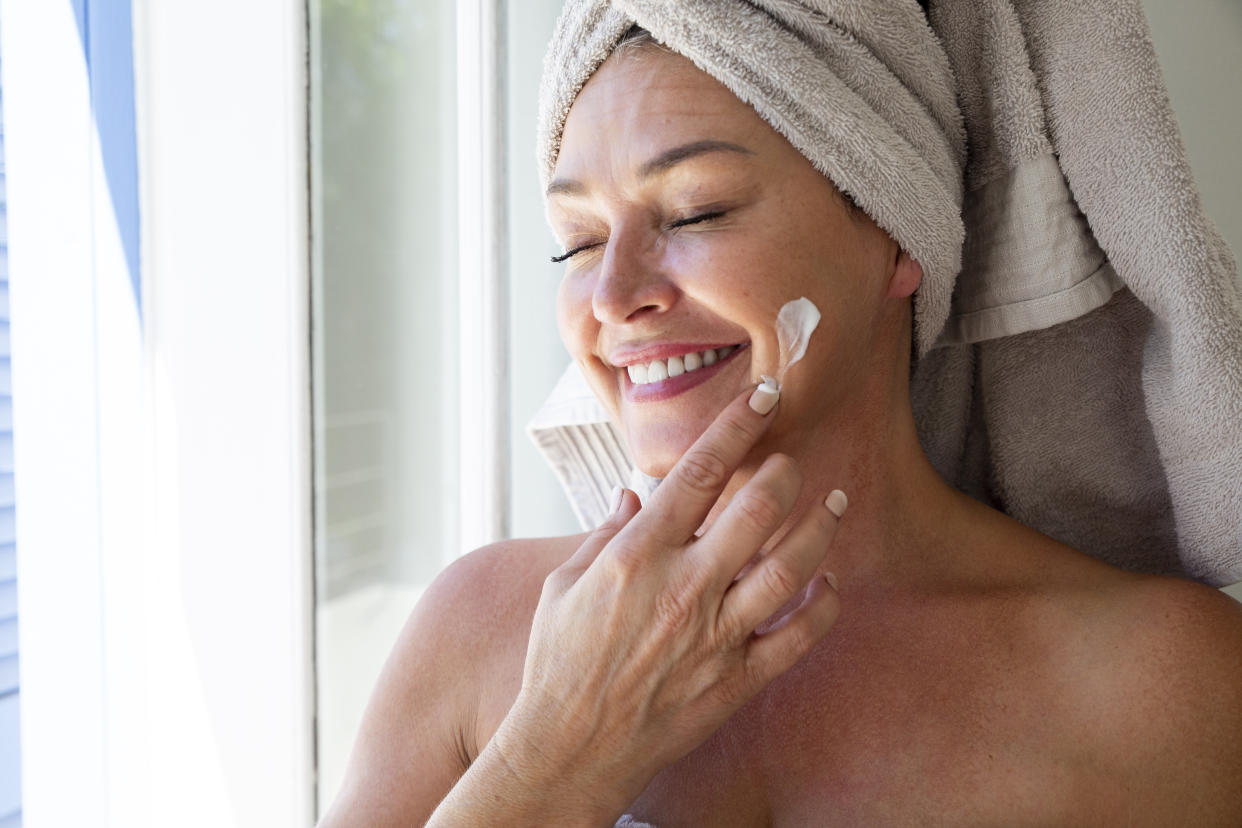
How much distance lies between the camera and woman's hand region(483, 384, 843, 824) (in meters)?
0.81

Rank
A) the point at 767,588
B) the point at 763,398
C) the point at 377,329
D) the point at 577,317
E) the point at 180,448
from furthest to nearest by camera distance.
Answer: the point at 377,329
the point at 180,448
the point at 577,317
the point at 763,398
the point at 767,588

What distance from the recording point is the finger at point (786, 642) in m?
0.82

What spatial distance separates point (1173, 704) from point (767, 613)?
46cm

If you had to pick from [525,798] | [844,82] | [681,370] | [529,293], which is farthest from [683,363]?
[529,293]

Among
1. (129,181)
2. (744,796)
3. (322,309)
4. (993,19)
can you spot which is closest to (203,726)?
(322,309)

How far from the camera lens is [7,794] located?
1.26m

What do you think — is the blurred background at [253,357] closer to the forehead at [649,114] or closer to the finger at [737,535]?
the forehead at [649,114]

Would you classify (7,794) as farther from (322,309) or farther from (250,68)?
(250,68)

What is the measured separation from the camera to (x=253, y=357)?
148 cm

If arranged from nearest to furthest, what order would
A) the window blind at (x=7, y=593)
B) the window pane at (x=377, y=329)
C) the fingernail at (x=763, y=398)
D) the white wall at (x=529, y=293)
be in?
the fingernail at (x=763, y=398), the window blind at (x=7, y=593), the window pane at (x=377, y=329), the white wall at (x=529, y=293)

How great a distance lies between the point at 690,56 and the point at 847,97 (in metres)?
0.17

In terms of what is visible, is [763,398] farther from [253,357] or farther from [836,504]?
[253,357]

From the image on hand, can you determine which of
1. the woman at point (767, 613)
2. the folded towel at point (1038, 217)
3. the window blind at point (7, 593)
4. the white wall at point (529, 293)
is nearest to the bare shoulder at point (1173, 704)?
the woman at point (767, 613)

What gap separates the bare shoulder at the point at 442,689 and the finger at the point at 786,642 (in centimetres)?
35
